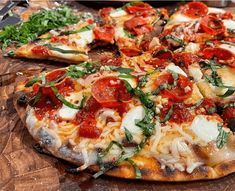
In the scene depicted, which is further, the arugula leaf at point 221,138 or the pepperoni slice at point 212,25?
the pepperoni slice at point 212,25

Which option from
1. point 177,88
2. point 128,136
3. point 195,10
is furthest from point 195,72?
point 195,10

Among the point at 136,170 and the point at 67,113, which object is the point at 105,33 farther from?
the point at 136,170

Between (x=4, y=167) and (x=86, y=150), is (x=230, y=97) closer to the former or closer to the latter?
(x=86, y=150)

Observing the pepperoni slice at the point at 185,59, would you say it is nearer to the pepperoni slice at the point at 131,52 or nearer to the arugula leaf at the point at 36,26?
the pepperoni slice at the point at 131,52

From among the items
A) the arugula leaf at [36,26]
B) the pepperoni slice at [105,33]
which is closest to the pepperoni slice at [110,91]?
the pepperoni slice at [105,33]

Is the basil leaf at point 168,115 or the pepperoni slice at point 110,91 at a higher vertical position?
the pepperoni slice at point 110,91

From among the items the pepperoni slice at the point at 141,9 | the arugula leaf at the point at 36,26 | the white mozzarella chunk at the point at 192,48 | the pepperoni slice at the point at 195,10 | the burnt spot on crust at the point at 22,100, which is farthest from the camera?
the pepperoni slice at the point at 141,9

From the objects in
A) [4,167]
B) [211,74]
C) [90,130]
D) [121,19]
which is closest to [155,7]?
[121,19]
